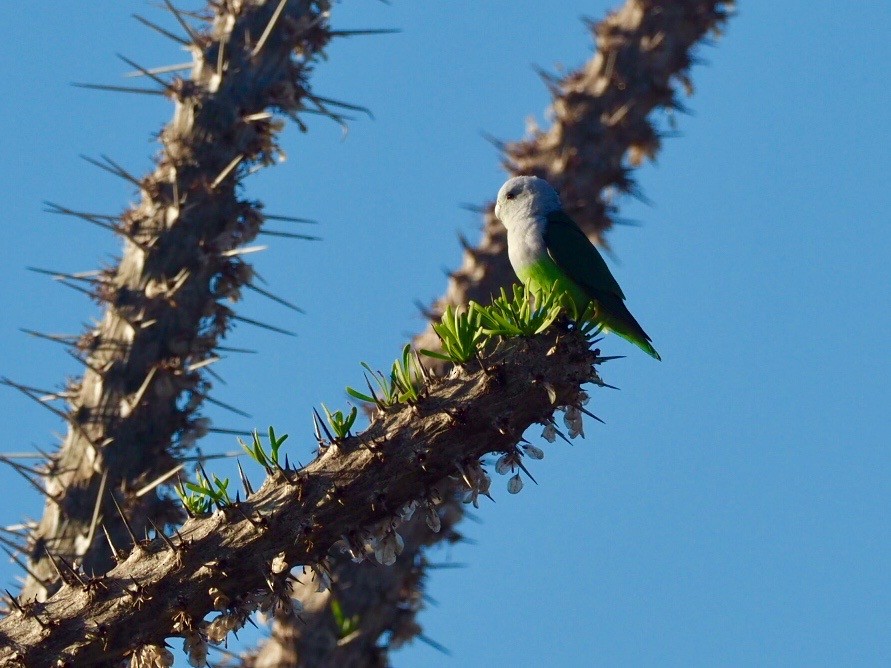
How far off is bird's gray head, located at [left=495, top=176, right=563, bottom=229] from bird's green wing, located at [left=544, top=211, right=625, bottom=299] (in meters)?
0.37

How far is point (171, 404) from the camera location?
6.02 meters

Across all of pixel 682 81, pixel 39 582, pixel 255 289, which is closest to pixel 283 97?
pixel 255 289

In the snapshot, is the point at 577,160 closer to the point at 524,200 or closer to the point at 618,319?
the point at 524,200

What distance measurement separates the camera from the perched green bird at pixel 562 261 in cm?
570

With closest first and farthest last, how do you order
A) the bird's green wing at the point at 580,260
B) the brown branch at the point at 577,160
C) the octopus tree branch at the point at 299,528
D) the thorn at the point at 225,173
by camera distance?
the octopus tree branch at the point at 299,528 → the bird's green wing at the point at 580,260 → the thorn at the point at 225,173 → the brown branch at the point at 577,160

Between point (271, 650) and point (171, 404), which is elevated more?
point (171, 404)

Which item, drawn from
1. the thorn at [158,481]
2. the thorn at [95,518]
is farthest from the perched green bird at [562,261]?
the thorn at [95,518]

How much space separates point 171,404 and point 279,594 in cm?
264

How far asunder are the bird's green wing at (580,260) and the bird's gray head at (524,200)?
375 mm

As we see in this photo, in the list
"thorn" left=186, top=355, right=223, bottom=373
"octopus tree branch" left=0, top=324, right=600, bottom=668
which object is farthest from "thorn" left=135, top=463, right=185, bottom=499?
"octopus tree branch" left=0, top=324, right=600, bottom=668

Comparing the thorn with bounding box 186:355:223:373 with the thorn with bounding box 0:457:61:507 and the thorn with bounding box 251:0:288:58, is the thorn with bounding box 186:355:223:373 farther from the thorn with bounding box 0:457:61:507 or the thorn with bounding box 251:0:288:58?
the thorn with bounding box 251:0:288:58

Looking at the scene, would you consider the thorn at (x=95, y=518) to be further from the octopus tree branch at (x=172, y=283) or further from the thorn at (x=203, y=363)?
the thorn at (x=203, y=363)

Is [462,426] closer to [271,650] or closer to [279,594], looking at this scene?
[279,594]

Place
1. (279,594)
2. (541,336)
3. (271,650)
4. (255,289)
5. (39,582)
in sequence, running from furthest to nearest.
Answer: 1. (271,650)
2. (255,289)
3. (39,582)
4. (541,336)
5. (279,594)
